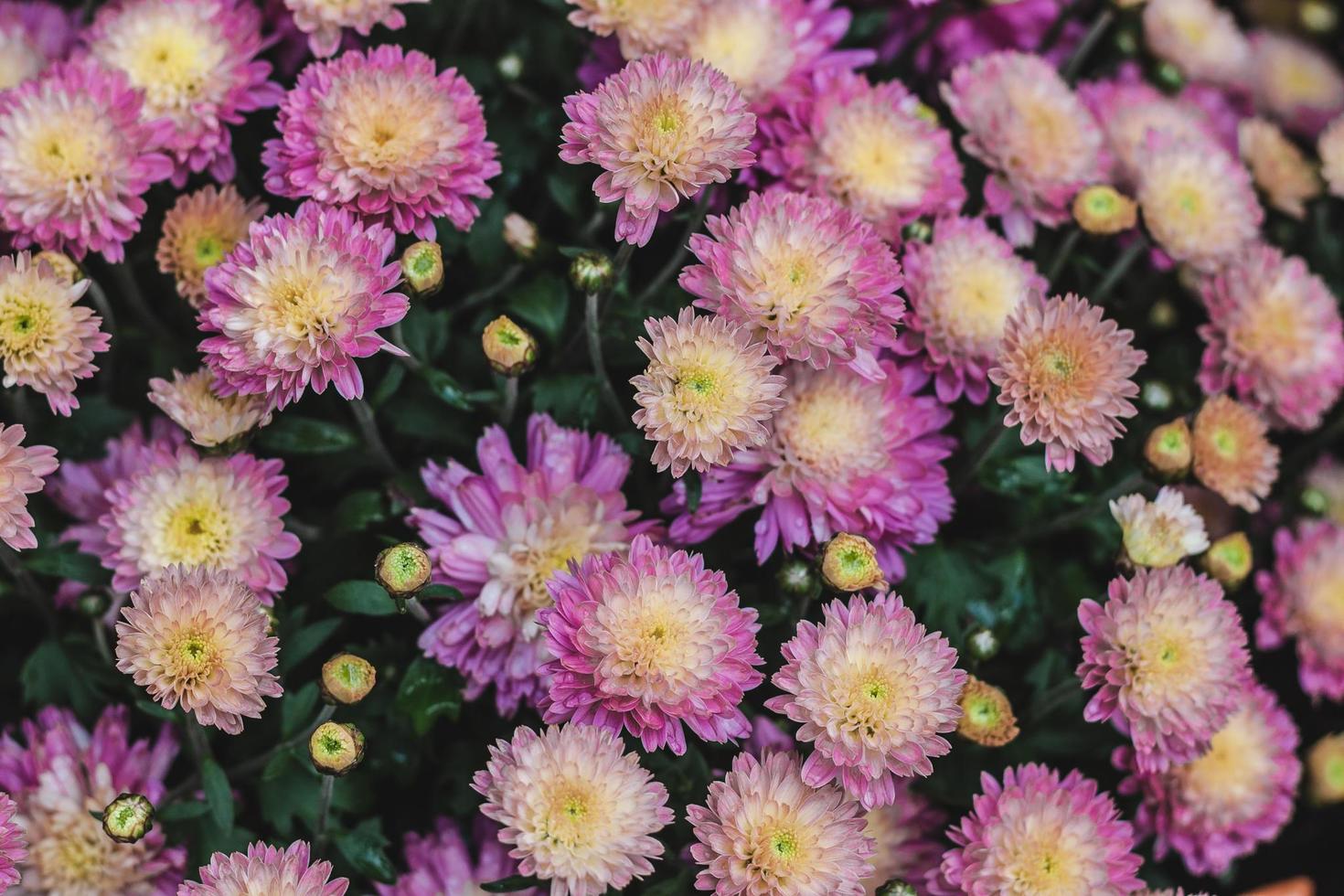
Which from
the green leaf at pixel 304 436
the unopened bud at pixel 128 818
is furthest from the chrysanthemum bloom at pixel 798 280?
the unopened bud at pixel 128 818

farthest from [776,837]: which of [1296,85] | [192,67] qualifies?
[1296,85]

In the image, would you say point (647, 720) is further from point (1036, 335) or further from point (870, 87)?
point (870, 87)

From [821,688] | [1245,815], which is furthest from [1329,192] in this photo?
[821,688]

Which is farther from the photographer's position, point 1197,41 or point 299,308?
point 1197,41

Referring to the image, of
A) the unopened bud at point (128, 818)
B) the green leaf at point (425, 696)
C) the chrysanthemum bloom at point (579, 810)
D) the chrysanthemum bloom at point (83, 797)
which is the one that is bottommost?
the chrysanthemum bloom at point (83, 797)

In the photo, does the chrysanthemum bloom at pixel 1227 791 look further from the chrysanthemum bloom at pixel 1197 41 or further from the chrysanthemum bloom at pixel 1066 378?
the chrysanthemum bloom at pixel 1197 41

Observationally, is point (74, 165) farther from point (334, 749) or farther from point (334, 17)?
point (334, 749)

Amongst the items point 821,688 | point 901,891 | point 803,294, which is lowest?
point 901,891
